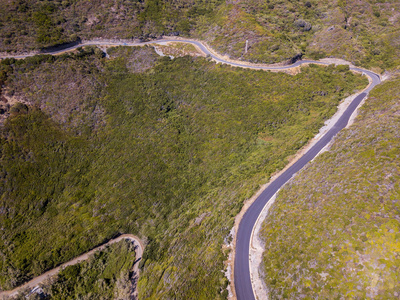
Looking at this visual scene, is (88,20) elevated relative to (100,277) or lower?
elevated

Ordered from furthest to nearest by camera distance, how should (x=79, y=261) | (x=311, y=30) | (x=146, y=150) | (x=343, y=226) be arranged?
(x=311, y=30) → (x=146, y=150) → (x=79, y=261) → (x=343, y=226)

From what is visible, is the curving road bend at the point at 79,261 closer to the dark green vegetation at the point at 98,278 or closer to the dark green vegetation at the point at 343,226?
the dark green vegetation at the point at 98,278

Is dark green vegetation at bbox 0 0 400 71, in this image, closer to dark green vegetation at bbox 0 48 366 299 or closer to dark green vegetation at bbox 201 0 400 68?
dark green vegetation at bbox 201 0 400 68

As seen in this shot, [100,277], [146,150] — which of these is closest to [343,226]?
[100,277]

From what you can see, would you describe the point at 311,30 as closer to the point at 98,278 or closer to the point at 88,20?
the point at 88,20

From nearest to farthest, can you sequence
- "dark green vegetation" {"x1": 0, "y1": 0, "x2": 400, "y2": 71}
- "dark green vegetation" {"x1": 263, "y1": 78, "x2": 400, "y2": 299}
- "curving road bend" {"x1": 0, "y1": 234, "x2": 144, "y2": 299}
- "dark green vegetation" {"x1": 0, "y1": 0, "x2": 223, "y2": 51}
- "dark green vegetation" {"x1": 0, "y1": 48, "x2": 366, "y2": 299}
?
"dark green vegetation" {"x1": 263, "y1": 78, "x2": 400, "y2": 299} < "curving road bend" {"x1": 0, "y1": 234, "x2": 144, "y2": 299} < "dark green vegetation" {"x1": 0, "y1": 48, "x2": 366, "y2": 299} < "dark green vegetation" {"x1": 0, "y1": 0, "x2": 400, "y2": 71} < "dark green vegetation" {"x1": 0, "y1": 0, "x2": 223, "y2": 51}

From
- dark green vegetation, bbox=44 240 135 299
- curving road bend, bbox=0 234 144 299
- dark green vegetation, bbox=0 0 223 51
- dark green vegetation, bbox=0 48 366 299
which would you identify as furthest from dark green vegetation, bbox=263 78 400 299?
dark green vegetation, bbox=0 0 223 51

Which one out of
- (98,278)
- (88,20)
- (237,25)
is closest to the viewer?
(98,278)

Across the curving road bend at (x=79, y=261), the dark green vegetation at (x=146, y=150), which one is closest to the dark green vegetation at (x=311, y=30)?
the dark green vegetation at (x=146, y=150)
